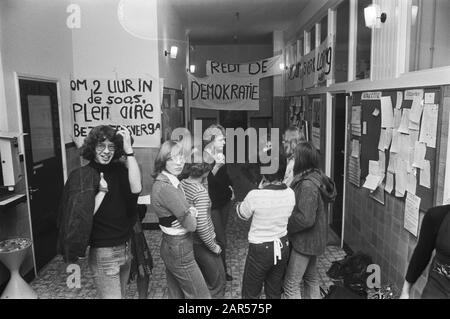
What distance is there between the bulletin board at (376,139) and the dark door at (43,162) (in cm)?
239

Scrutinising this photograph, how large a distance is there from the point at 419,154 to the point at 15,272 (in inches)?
107

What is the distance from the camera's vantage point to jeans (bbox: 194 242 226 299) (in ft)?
7.52

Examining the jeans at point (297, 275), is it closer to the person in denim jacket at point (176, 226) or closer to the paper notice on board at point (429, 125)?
the person in denim jacket at point (176, 226)

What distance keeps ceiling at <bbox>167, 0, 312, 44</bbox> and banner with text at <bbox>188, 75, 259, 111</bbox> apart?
0.31 m

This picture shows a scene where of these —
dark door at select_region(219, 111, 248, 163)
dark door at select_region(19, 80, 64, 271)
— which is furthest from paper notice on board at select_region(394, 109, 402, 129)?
dark door at select_region(19, 80, 64, 271)

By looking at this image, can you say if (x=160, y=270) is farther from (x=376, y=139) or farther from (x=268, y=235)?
(x=376, y=139)

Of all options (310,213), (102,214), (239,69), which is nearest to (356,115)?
(239,69)

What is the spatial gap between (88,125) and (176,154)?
65 cm

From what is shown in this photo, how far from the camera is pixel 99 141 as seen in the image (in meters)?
2.13

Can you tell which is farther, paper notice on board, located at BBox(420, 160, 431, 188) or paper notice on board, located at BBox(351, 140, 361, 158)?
paper notice on board, located at BBox(351, 140, 361, 158)

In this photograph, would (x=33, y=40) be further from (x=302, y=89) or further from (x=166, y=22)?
(x=302, y=89)

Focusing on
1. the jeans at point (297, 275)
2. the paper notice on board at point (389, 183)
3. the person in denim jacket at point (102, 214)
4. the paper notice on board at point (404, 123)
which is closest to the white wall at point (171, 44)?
the person in denim jacket at point (102, 214)

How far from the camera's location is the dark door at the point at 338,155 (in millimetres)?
3951

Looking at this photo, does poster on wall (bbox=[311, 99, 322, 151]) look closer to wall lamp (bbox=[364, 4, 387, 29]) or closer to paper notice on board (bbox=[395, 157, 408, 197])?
wall lamp (bbox=[364, 4, 387, 29])
